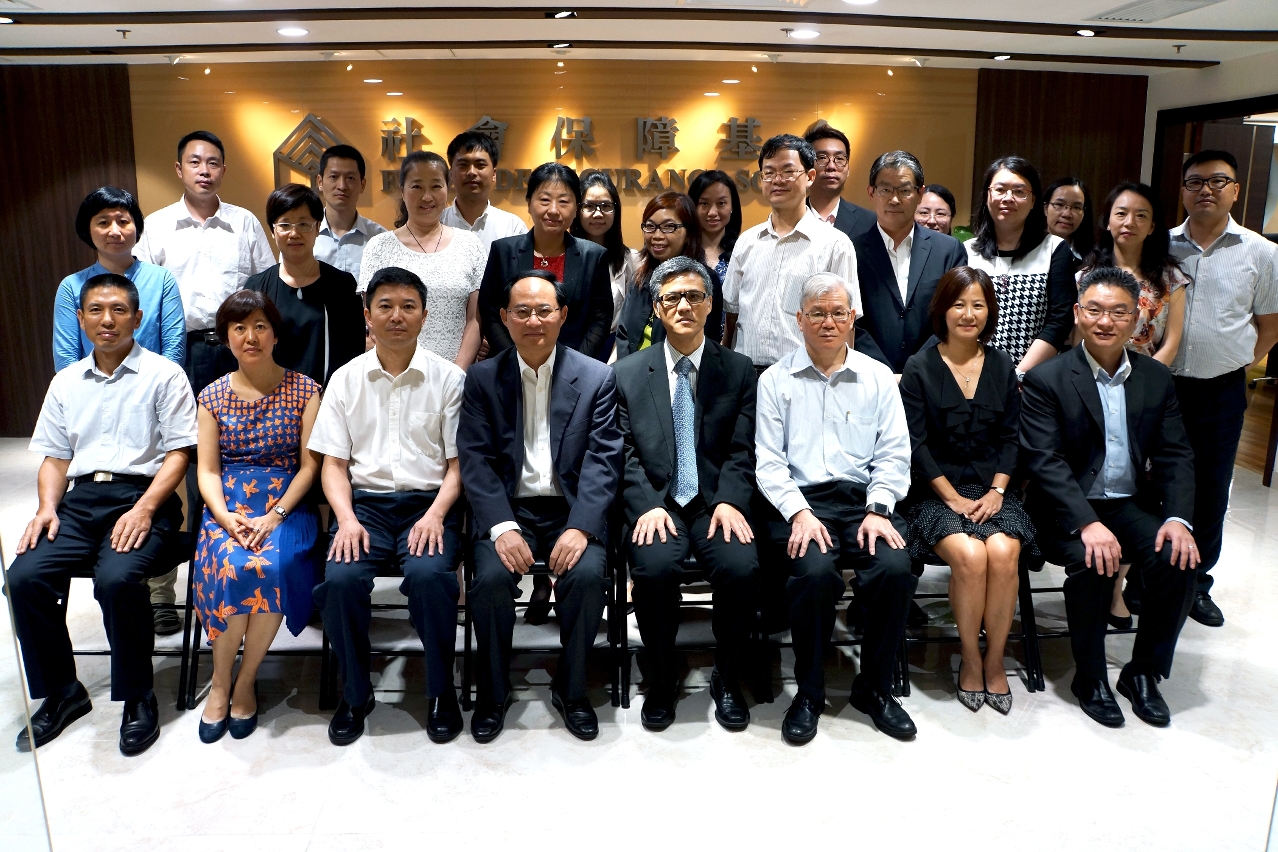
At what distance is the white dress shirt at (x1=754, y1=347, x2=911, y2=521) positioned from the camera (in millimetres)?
3211

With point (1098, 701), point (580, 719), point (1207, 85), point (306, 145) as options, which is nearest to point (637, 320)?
point (580, 719)

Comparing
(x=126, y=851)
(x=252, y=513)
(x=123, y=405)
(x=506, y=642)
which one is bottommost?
(x=126, y=851)

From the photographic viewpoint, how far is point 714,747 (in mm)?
2912

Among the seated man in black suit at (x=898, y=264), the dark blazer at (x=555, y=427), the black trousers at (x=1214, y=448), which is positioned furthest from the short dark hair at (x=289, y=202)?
the black trousers at (x=1214, y=448)

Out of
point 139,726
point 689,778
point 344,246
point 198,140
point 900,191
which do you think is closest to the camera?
point 689,778

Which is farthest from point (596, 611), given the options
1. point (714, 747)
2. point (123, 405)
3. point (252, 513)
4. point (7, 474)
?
point (7, 474)

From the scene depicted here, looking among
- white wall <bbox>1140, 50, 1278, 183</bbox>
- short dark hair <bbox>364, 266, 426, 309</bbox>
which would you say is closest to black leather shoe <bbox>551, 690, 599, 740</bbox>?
short dark hair <bbox>364, 266, 426, 309</bbox>

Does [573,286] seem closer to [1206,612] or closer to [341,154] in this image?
[341,154]

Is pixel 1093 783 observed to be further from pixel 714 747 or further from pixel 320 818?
pixel 320 818

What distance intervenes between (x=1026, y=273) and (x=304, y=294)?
9.52 feet

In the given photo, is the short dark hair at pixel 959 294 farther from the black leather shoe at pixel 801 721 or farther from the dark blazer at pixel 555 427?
the black leather shoe at pixel 801 721

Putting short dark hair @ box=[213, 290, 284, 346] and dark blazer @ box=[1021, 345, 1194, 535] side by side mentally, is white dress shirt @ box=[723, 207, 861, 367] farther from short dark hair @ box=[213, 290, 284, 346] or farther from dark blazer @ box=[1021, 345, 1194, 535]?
short dark hair @ box=[213, 290, 284, 346]

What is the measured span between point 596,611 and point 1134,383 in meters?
2.08

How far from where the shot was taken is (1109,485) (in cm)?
333
